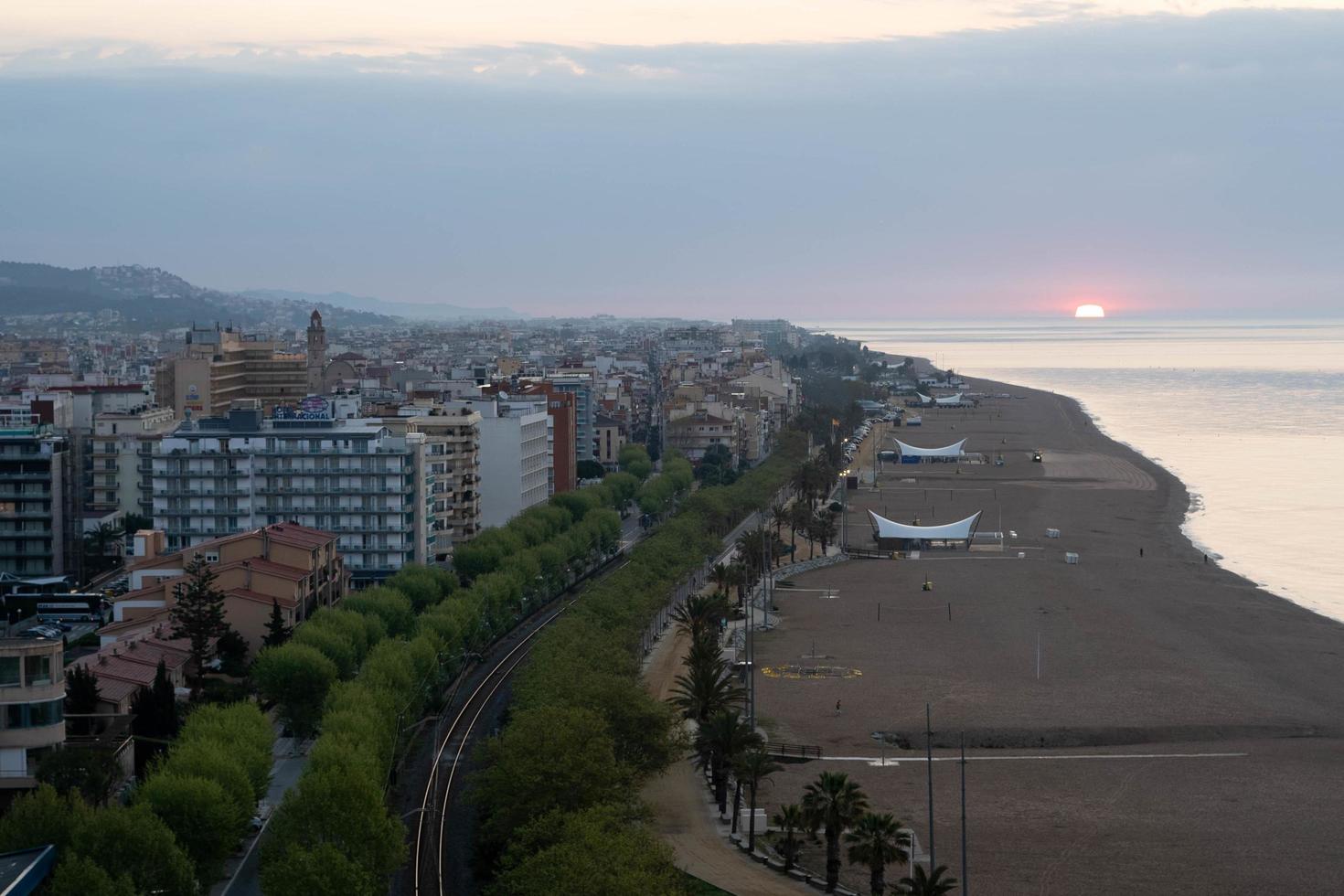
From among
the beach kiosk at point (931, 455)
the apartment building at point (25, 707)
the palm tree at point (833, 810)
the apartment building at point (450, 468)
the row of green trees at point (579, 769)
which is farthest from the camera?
the beach kiosk at point (931, 455)

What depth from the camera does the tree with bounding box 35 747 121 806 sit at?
1080 inches

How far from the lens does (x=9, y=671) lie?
27734 mm

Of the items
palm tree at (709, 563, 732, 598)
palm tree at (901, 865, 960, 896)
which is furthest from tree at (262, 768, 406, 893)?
palm tree at (709, 563, 732, 598)

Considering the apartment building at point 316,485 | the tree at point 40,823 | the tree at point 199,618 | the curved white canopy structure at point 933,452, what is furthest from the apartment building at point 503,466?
the tree at point 40,823

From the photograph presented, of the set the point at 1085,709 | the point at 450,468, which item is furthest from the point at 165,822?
the point at 450,468

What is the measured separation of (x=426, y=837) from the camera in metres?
31.2

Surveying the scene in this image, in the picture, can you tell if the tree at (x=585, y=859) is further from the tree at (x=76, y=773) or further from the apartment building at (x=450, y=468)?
the apartment building at (x=450, y=468)

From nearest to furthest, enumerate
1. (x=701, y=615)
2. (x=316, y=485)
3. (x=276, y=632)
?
(x=276, y=632) < (x=701, y=615) < (x=316, y=485)

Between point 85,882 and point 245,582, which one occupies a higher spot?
point 245,582

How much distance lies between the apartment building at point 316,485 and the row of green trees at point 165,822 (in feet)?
89.5

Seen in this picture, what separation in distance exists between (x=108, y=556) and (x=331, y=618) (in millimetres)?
21253

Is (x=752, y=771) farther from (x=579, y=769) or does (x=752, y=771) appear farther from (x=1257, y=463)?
(x=1257, y=463)

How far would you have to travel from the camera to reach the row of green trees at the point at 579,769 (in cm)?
2420

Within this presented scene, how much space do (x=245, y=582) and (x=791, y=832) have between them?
2262cm
